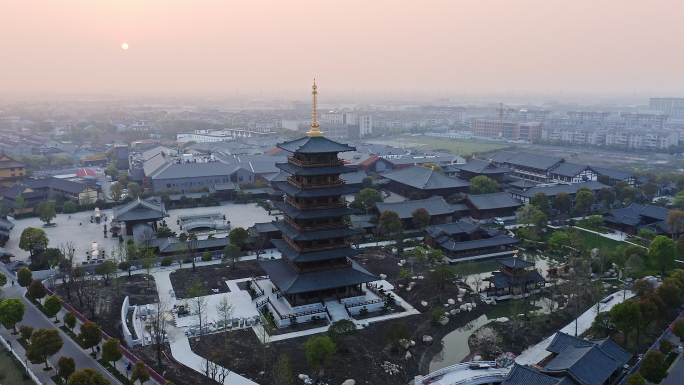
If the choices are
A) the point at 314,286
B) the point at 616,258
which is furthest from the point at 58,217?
the point at 616,258

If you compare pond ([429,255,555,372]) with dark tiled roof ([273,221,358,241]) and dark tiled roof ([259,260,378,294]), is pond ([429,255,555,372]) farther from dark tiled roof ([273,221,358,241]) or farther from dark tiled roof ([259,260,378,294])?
dark tiled roof ([273,221,358,241])

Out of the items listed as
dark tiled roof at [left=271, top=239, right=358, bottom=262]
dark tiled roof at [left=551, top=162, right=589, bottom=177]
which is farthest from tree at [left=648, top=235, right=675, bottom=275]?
dark tiled roof at [left=551, top=162, right=589, bottom=177]

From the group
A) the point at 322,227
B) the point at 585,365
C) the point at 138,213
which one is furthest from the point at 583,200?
the point at 138,213

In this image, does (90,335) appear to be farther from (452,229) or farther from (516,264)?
(452,229)

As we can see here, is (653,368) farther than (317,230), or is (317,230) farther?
(317,230)

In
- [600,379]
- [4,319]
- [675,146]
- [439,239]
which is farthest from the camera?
[675,146]

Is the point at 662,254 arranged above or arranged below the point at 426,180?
below

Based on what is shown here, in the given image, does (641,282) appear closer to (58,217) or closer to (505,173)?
(505,173)

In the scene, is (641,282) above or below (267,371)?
above

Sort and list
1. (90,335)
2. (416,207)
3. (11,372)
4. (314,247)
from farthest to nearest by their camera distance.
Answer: (416,207) < (314,247) < (90,335) < (11,372)
